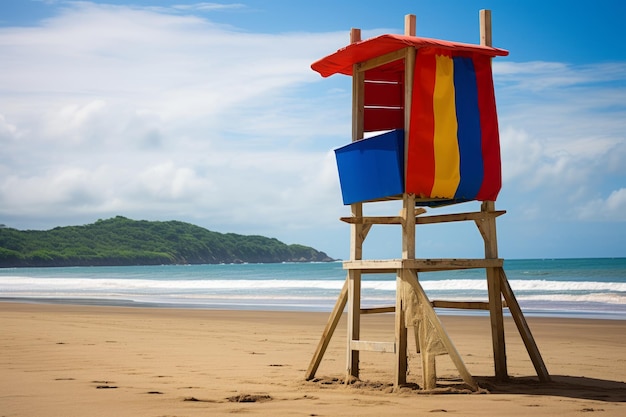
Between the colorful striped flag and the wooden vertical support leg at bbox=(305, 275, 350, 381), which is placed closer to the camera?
the colorful striped flag

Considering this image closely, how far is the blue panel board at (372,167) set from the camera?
21.0 feet

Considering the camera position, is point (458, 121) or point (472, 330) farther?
point (472, 330)

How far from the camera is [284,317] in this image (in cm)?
1666

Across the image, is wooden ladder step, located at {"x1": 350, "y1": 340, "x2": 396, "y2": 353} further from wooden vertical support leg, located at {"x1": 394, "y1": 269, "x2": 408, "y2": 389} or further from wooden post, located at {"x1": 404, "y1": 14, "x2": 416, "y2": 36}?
wooden post, located at {"x1": 404, "y1": 14, "x2": 416, "y2": 36}

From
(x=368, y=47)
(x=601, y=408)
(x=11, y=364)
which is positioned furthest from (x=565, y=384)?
(x=11, y=364)

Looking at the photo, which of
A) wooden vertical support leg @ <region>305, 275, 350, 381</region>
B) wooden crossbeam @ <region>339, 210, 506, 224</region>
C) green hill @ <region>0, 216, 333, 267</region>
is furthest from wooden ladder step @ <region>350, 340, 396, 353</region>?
green hill @ <region>0, 216, 333, 267</region>

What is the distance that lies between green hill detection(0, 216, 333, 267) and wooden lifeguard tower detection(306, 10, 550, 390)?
112300mm

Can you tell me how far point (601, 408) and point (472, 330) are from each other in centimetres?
776

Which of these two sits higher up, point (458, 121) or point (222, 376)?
point (458, 121)

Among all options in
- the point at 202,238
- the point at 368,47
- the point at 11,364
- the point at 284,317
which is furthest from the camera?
the point at 202,238

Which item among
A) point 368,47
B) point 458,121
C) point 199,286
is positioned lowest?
point 199,286

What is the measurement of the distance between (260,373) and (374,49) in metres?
3.60

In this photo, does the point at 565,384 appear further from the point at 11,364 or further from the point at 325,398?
the point at 11,364

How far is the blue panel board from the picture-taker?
21.0ft
